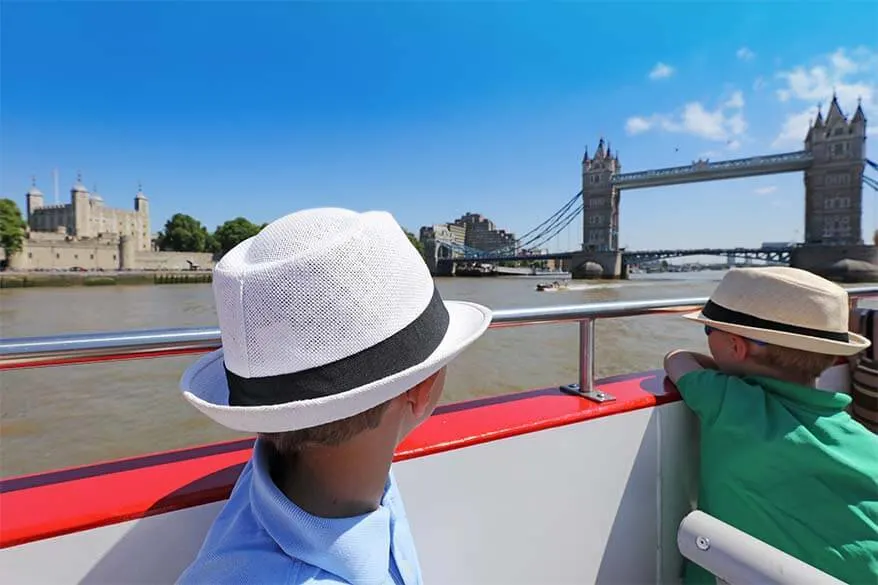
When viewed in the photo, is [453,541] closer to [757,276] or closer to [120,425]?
[757,276]

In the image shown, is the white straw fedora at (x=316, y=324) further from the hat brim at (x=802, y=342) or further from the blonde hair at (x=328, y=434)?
→ the hat brim at (x=802, y=342)

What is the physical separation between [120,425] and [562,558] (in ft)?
21.6

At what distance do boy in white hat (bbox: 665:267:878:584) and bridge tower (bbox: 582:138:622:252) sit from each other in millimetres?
58567

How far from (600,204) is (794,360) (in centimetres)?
6406

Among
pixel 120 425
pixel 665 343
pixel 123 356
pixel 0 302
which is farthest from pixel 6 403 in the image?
pixel 0 302

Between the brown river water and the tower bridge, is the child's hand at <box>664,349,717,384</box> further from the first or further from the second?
the tower bridge

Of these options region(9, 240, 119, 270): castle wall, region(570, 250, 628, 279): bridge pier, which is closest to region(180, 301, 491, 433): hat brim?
region(570, 250, 628, 279): bridge pier

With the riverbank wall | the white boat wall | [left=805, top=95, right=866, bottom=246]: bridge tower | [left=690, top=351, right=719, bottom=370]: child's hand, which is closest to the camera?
the white boat wall

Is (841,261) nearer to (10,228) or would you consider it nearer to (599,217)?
(599,217)

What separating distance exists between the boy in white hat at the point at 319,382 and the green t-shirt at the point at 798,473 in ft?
2.90

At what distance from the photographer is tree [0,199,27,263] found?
4578 centimetres

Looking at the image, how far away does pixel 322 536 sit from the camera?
1.75 feet

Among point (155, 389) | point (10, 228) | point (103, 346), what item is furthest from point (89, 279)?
point (103, 346)

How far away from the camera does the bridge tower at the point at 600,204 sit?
194ft
